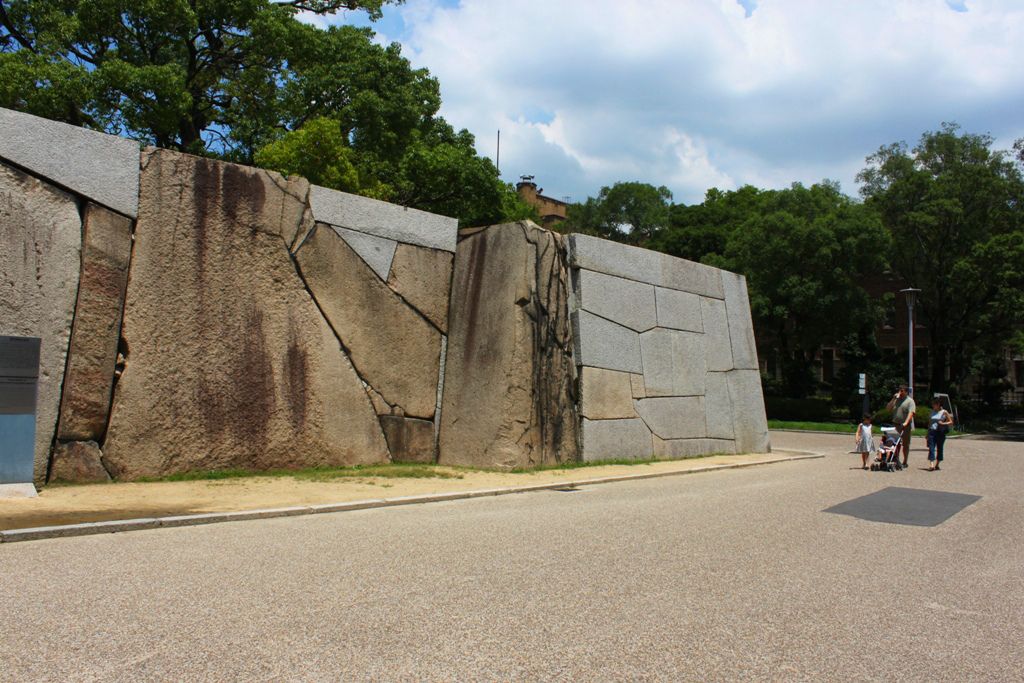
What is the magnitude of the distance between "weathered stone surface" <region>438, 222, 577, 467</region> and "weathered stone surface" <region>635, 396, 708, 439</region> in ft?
7.58

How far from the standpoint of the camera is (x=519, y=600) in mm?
5031

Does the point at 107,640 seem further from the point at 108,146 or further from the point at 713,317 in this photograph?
the point at 713,317

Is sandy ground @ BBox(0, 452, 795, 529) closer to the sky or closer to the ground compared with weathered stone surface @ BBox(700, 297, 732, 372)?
closer to the ground

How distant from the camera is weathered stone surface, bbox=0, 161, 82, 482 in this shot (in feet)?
30.4

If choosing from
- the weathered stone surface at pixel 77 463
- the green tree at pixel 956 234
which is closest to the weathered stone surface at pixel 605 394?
the weathered stone surface at pixel 77 463

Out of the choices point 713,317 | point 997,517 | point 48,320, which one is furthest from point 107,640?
point 713,317

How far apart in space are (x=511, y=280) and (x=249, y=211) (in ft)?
14.8

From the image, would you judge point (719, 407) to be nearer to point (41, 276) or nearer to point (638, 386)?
point (638, 386)

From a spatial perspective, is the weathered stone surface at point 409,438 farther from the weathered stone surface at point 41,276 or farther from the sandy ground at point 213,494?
the weathered stone surface at point 41,276

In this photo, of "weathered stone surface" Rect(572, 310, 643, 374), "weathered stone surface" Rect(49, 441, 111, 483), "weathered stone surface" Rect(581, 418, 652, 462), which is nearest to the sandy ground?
"weathered stone surface" Rect(49, 441, 111, 483)

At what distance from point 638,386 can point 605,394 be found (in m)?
1.19

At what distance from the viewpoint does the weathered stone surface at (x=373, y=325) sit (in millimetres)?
12149

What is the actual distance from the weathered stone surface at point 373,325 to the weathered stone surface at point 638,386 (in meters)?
4.35

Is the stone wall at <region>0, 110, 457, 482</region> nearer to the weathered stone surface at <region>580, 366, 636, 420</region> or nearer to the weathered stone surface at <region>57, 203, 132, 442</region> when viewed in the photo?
the weathered stone surface at <region>57, 203, 132, 442</region>
